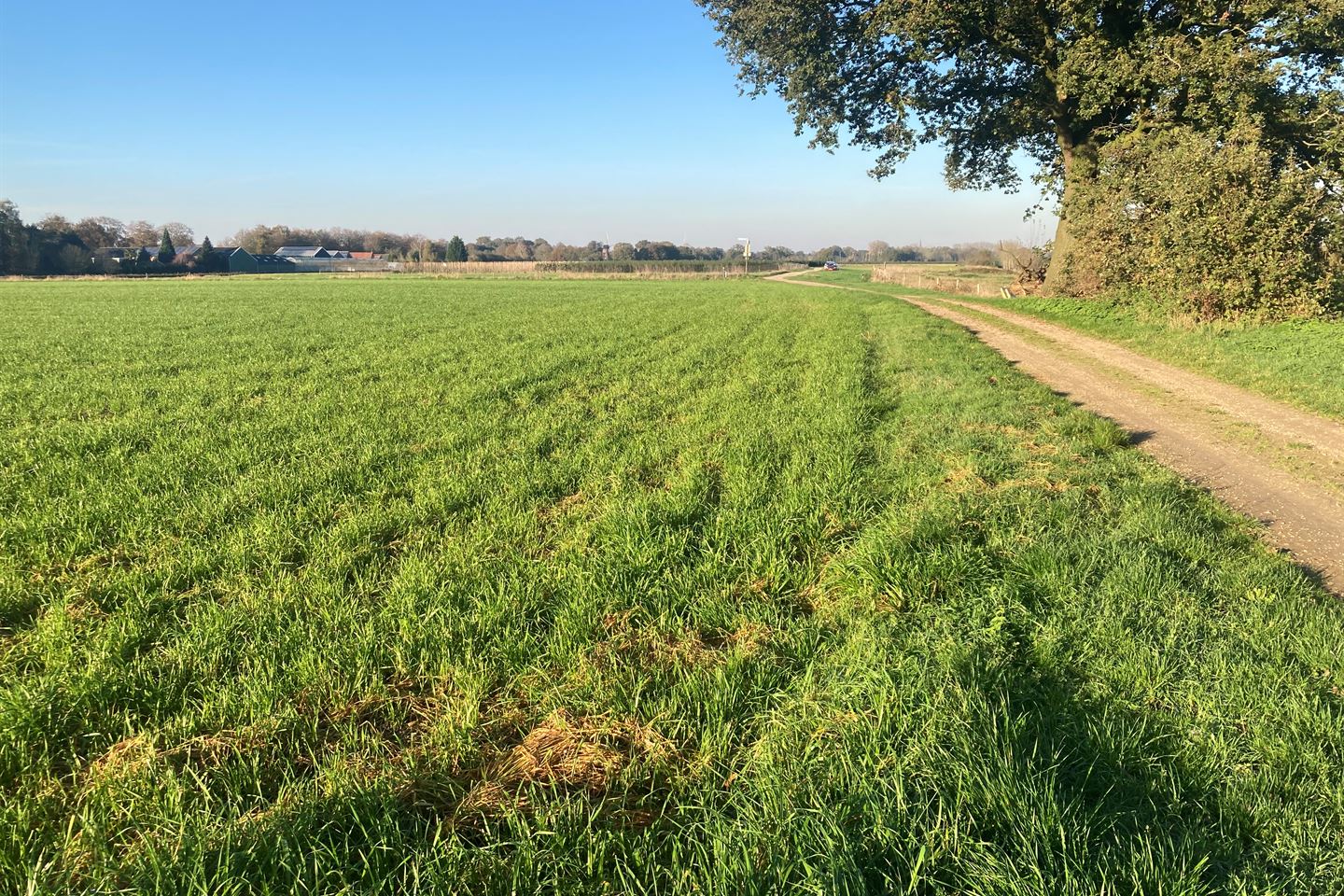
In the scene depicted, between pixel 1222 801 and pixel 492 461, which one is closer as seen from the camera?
pixel 1222 801

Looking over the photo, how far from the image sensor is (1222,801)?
79.8 inches

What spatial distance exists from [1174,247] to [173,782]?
2006 centimetres

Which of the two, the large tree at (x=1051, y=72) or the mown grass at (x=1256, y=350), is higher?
the large tree at (x=1051, y=72)

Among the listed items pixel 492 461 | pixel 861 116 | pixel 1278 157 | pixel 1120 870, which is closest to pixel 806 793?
pixel 1120 870

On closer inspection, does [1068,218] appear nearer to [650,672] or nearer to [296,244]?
[650,672]

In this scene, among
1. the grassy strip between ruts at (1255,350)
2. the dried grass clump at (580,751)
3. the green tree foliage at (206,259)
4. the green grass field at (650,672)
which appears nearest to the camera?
the green grass field at (650,672)

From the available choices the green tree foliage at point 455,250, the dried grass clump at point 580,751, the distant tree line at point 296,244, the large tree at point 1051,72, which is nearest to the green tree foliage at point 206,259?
the distant tree line at point 296,244

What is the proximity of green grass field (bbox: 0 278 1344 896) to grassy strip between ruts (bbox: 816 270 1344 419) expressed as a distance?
503 cm

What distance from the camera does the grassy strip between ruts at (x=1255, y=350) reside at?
8.68m

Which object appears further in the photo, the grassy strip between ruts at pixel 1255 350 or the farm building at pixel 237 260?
the farm building at pixel 237 260

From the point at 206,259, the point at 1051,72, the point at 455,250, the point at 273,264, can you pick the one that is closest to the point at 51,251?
the point at 206,259

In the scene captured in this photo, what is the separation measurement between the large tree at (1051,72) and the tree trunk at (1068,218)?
0.24 ft

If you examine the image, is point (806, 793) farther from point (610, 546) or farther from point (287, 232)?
point (287, 232)

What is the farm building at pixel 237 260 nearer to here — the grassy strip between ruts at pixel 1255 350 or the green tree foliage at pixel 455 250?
the green tree foliage at pixel 455 250
